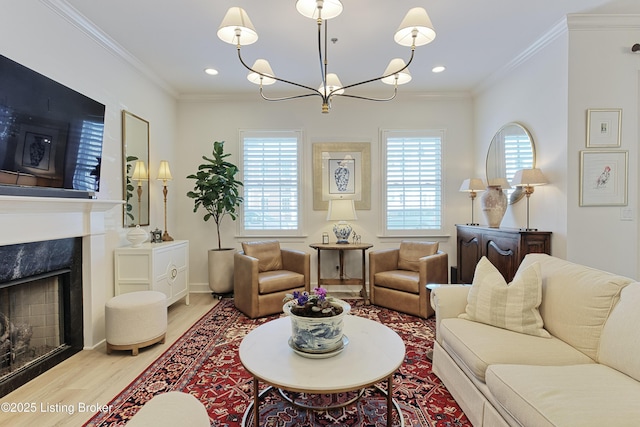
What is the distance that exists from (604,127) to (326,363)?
3.23m

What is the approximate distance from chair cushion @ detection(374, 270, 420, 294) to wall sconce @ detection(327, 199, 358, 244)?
0.75 metres

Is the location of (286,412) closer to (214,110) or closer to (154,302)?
(154,302)

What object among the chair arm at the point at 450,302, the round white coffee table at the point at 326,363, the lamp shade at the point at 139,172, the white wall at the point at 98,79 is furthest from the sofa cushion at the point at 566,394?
the lamp shade at the point at 139,172

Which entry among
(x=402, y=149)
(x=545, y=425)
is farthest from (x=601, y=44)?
(x=545, y=425)

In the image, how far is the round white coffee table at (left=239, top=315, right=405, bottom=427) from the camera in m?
1.44

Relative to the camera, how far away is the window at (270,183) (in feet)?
15.1

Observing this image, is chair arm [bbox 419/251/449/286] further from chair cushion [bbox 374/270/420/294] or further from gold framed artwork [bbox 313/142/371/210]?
gold framed artwork [bbox 313/142/371/210]

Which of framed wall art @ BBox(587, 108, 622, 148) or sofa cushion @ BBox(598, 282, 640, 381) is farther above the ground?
Result: framed wall art @ BBox(587, 108, 622, 148)

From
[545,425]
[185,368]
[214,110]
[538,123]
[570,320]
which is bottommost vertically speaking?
[185,368]

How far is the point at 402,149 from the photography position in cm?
461

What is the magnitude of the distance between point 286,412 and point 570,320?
1732 millimetres

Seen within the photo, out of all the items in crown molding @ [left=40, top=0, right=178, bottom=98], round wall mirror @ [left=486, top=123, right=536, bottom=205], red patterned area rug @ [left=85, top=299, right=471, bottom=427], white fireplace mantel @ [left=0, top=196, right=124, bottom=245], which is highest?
crown molding @ [left=40, top=0, right=178, bottom=98]

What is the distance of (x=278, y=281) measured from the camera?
11.7ft

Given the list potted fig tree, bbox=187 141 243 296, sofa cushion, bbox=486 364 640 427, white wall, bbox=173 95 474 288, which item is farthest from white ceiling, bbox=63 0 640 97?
sofa cushion, bbox=486 364 640 427
